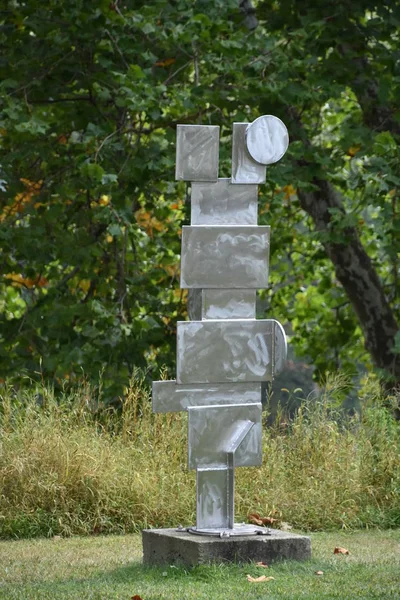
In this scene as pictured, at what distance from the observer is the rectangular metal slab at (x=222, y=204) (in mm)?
5625

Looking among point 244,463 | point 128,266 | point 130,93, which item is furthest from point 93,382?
point 244,463

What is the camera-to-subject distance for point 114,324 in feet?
31.9

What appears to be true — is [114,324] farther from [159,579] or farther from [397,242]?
[159,579]

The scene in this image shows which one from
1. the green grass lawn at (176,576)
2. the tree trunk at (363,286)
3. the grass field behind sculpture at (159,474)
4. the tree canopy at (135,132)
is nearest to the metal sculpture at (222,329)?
the green grass lawn at (176,576)

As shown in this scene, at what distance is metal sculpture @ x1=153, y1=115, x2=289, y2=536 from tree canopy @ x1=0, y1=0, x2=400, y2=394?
11.4 feet

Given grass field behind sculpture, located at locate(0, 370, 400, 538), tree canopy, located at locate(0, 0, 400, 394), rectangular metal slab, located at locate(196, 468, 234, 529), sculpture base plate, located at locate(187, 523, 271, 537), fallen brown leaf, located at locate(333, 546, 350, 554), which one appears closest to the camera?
sculpture base plate, located at locate(187, 523, 271, 537)

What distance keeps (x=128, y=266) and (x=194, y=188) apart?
18.9 ft

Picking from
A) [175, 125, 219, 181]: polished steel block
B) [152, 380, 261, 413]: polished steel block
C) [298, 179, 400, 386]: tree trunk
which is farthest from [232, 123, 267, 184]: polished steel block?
[298, 179, 400, 386]: tree trunk

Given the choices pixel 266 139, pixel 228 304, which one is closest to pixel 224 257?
pixel 228 304

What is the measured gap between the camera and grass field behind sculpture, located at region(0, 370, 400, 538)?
24.3ft

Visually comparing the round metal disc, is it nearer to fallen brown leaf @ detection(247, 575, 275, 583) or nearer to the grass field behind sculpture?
fallen brown leaf @ detection(247, 575, 275, 583)

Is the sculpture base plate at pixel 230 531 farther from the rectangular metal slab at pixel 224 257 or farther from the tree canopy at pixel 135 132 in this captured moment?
the tree canopy at pixel 135 132

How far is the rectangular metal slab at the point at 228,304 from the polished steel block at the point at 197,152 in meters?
0.63

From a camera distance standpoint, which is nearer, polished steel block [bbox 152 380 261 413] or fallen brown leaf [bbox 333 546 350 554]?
polished steel block [bbox 152 380 261 413]
